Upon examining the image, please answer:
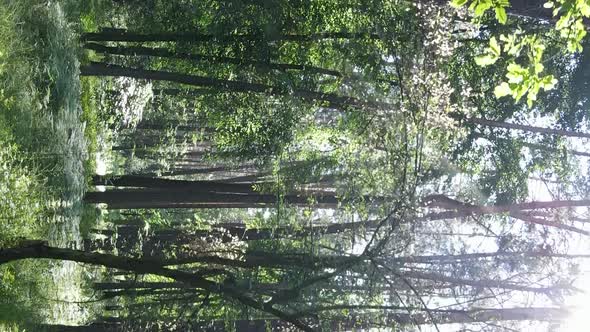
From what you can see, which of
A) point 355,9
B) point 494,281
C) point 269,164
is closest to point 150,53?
point 269,164

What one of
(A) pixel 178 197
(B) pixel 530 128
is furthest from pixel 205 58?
(B) pixel 530 128

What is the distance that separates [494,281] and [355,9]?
19.7ft

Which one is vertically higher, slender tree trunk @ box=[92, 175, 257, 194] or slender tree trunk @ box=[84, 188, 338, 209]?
slender tree trunk @ box=[92, 175, 257, 194]

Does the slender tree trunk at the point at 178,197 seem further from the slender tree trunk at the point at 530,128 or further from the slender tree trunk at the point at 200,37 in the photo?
the slender tree trunk at the point at 530,128

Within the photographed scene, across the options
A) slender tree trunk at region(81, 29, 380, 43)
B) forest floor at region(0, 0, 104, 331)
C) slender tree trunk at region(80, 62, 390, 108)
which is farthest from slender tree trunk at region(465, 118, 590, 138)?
forest floor at region(0, 0, 104, 331)

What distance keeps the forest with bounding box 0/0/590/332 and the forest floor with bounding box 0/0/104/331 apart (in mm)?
41

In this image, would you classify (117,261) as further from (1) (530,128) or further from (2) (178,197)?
(1) (530,128)

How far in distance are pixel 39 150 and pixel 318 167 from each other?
5.58 metres

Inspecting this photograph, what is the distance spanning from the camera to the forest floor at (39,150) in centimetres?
832

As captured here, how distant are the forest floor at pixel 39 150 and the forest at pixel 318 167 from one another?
0.13 feet

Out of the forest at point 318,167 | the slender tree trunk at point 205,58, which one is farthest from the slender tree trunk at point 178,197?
the slender tree trunk at point 205,58

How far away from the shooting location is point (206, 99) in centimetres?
1555

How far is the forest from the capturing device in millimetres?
9234

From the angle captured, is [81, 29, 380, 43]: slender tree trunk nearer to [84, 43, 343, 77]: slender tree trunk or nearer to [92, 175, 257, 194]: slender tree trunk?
[84, 43, 343, 77]: slender tree trunk
